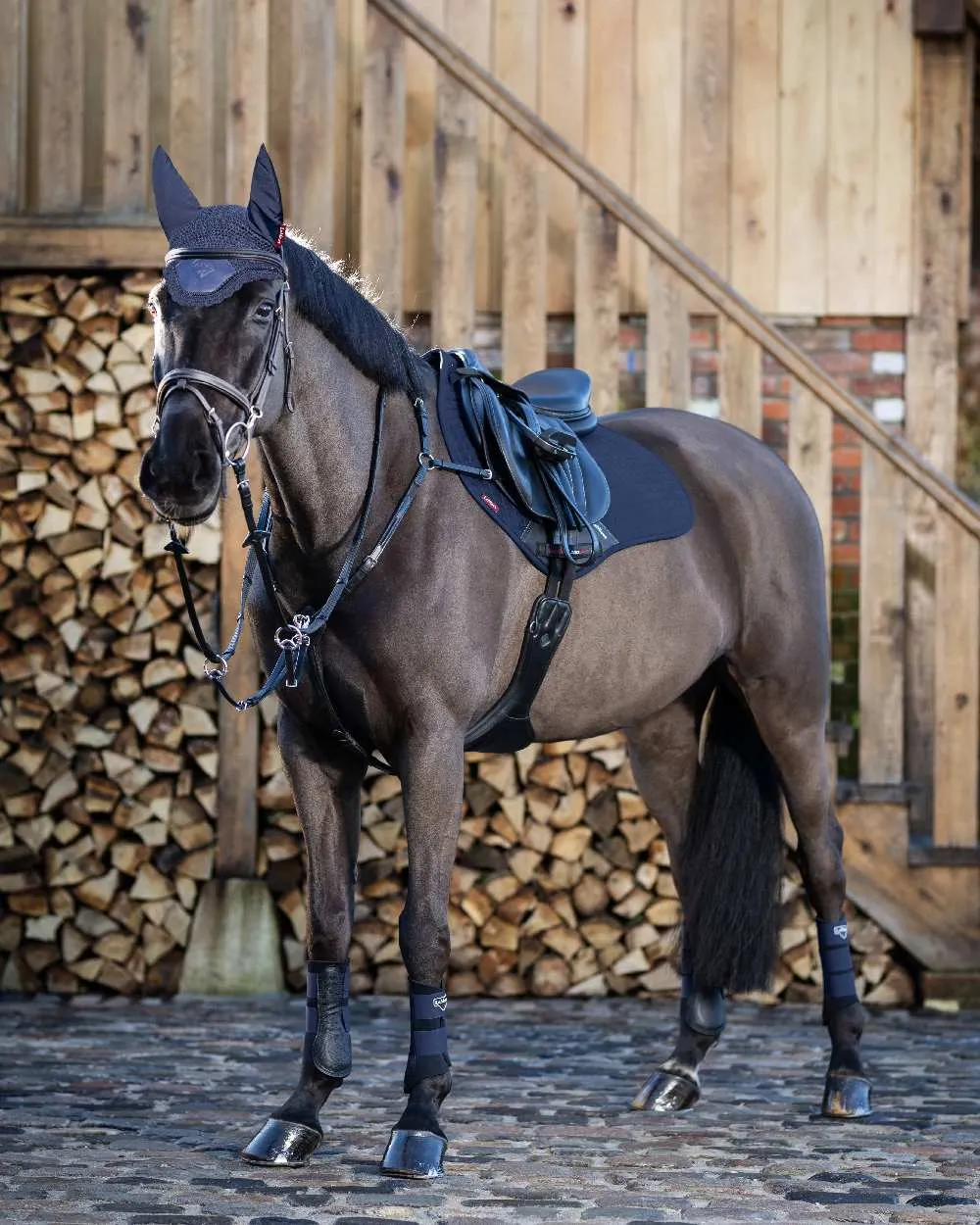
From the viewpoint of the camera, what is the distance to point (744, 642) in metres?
4.67

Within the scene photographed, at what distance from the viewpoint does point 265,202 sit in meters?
3.44

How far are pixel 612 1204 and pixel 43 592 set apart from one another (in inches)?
129

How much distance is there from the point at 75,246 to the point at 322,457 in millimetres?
2786

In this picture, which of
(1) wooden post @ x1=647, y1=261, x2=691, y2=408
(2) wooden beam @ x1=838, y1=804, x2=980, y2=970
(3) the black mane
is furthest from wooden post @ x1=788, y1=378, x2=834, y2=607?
(3) the black mane

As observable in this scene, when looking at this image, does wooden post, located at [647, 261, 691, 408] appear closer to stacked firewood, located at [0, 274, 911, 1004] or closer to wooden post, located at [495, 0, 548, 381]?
wooden post, located at [495, 0, 548, 381]

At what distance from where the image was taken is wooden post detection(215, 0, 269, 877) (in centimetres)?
599

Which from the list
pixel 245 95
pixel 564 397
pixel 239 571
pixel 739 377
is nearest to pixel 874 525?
pixel 739 377

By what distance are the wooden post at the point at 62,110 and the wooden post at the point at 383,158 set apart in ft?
3.23

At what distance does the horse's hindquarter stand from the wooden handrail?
3.52 ft

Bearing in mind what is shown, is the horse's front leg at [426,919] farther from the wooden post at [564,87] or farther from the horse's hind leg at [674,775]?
the wooden post at [564,87]

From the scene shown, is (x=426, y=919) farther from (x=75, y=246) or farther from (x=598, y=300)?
(x=75, y=246)

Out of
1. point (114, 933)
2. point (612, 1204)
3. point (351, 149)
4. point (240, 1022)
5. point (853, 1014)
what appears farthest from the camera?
point (351, 149)

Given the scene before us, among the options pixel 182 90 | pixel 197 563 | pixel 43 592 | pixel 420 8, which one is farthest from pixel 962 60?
pixel 43 592

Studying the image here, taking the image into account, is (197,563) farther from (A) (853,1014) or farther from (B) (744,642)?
(A) (853,1014)
